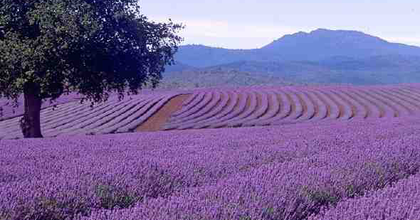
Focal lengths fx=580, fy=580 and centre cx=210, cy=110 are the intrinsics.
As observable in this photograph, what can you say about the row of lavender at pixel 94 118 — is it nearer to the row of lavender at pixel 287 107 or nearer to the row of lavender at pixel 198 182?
the row of lavender at pixel 287 107

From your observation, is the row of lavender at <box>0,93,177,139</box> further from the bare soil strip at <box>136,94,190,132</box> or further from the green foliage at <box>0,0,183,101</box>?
the green foliage at <box>0,0,183,101</box>

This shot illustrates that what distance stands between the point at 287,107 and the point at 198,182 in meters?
25.1

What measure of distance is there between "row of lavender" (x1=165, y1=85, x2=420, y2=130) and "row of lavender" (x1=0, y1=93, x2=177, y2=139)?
1617 millimetres

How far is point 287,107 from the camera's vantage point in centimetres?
2912

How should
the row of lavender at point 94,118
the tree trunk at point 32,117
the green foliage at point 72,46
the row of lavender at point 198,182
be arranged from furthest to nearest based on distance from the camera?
the row of lavender at point 94,118
the tree trunk at point 32,117
the green foliage at point 72,46
the row of lavender at point 198,182

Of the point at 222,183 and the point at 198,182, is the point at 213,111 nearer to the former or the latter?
the point at 198,182

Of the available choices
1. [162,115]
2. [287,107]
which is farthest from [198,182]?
[287,107]

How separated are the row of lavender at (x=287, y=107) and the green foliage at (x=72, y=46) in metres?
6.46

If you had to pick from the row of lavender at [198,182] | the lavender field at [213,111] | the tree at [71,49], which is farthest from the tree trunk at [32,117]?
the row of lavender at [198,182]

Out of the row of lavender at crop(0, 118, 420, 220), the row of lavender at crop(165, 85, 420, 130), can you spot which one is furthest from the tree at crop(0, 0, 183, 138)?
the row of lavender at crop(0, 118, 420, 220)

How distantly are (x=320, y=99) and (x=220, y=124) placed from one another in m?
13.3

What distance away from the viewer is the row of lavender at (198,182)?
3.06 m

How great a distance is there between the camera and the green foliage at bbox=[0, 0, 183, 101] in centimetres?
1380

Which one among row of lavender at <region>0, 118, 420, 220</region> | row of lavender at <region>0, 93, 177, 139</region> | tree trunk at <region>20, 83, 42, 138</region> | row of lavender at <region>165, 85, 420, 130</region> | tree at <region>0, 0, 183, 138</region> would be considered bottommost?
row of lavender at <region>0, 93, 177, 139</region>
